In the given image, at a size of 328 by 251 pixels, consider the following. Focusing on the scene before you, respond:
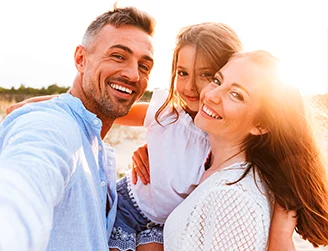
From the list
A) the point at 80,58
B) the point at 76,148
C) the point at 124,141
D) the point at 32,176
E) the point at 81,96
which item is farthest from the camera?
the point at 124,141

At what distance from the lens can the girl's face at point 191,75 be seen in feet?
9.81

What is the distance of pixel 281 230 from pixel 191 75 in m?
1.23

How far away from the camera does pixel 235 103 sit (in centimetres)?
237

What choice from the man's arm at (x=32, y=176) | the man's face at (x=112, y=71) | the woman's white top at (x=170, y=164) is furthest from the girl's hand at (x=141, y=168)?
the man's arm at (x=32, y=176)

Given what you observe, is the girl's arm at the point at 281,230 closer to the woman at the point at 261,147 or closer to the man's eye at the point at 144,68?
the woman at the point at 261,147

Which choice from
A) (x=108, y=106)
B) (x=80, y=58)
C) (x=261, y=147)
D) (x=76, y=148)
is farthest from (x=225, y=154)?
(x=80, y=58)

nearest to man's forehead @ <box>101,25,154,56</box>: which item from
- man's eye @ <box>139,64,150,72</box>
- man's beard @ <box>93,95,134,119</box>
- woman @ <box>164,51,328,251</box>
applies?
man's eye @ <box>139,64,150,72</box>

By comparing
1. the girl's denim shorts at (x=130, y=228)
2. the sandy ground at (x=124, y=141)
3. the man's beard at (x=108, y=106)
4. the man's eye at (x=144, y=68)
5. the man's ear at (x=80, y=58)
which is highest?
the man's ear at (x=80, y=58)

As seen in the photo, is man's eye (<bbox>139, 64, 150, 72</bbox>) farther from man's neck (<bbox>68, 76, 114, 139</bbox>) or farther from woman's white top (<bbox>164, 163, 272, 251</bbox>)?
woman's white top (<bbox>164, 163, 272, 251</bbox>)

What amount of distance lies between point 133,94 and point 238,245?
1.34 meters

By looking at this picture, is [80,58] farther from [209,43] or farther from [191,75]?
[209,43]

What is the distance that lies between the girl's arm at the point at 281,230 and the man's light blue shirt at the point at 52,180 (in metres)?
0.86

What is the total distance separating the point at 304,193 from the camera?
2.42 metres

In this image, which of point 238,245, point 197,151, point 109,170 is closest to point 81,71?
point 109,170
